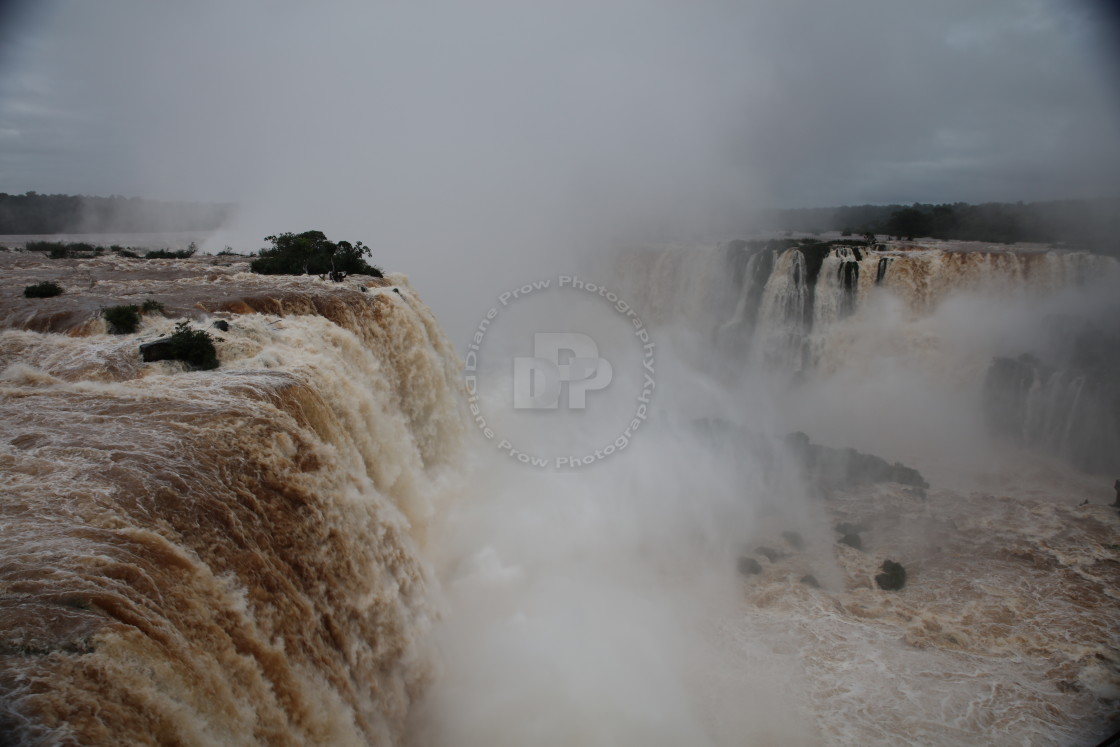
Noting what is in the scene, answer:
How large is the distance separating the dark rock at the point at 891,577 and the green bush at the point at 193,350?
11.4 meters

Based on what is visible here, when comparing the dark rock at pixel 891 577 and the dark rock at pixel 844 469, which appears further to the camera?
the dark rock at pixel 844 469

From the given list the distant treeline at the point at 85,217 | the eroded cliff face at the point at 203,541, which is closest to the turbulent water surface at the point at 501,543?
the eroded cliff face at the point at 203,541

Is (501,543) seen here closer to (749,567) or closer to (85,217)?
(749,567)

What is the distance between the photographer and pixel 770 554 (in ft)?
37.8

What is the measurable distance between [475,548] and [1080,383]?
16.5 metres

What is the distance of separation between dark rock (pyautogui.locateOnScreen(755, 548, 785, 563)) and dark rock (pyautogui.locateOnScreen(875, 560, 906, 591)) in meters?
1.74

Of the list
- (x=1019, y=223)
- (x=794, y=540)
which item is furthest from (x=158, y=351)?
(x=1019, y=223)

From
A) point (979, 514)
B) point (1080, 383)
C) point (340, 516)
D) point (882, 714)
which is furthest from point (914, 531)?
point (340, 516)

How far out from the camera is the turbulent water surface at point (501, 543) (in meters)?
3.48

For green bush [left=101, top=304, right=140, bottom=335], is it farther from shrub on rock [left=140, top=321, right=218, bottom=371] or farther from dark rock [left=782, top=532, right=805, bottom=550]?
dark rock [left=782, top=532, right=805, bottom=550]

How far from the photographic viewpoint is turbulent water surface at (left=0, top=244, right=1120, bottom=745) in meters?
3.48

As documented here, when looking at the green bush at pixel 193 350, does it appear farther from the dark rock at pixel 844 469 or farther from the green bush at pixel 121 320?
the dark rock at pixel 844 469

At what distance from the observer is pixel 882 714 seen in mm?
7551

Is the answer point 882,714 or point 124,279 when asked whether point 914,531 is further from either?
point 124,279
